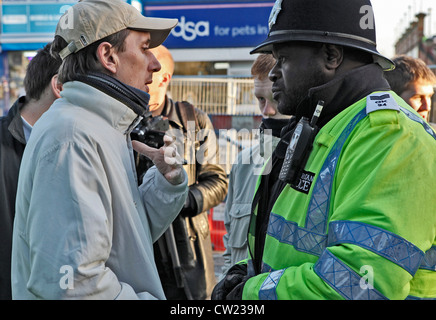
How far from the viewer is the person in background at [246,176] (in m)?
3.25

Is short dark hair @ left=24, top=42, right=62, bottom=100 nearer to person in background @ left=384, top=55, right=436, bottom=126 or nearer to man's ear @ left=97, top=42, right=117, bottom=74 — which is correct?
man's ear @ left=97, top=42, right=117, bottom=74

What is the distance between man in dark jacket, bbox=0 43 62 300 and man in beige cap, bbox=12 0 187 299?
738 millimetres

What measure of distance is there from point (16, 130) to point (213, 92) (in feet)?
24.6

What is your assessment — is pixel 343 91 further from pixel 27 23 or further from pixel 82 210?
pixel 27 23

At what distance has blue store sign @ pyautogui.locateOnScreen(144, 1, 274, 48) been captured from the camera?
1242cm

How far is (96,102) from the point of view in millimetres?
2082

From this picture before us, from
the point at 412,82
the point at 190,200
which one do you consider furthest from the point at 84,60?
the point at 412,82

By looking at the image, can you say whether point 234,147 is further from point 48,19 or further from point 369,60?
point 48,19

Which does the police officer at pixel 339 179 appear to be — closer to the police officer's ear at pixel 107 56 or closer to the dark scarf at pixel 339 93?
the dark scarf at pixel 339 93

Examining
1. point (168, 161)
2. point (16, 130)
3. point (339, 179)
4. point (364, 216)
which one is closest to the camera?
point (364, 216)

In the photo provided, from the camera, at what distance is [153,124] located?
11.4 ft

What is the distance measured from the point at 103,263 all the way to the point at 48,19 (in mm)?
12312

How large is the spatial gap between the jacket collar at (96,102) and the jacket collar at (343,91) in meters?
0.77

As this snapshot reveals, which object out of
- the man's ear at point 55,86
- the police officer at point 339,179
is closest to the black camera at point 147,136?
the man's ear at point 55,86
